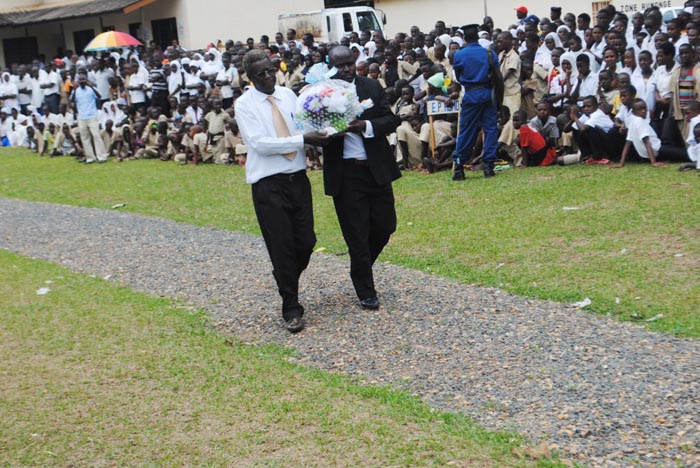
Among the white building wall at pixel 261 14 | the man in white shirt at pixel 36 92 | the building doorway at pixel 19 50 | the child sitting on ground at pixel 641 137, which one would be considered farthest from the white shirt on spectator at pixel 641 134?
the building doorway at pixel 19 50

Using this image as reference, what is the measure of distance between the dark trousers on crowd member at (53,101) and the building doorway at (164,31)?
199 inches

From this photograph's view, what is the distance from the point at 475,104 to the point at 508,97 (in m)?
1.53

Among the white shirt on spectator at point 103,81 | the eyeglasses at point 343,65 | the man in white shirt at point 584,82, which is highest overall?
the eyeglasses at point 343,65

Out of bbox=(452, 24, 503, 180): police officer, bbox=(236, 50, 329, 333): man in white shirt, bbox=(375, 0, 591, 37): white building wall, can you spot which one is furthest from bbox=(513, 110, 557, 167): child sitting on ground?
bbox=(375, 0, 591, 37): white building wall

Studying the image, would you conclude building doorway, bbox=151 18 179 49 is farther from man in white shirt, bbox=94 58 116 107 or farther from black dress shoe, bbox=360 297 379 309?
black dress shoe, bbox=360 297 379 309

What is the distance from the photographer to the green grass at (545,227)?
7168 mm

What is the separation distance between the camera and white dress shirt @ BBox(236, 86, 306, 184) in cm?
664

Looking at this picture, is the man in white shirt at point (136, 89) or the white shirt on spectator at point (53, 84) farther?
the white shirt on spectator at point (53, 84)

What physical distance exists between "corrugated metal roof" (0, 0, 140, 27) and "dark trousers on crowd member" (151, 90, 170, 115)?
8312 millimetres

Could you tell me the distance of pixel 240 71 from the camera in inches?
784

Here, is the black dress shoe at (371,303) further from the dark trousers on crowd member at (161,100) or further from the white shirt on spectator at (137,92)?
the white shirt on spectator at (137,92)

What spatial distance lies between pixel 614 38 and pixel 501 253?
20.1ft

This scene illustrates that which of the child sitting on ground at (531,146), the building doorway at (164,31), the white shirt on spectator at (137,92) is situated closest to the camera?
the child sitting on ground at (531,146)

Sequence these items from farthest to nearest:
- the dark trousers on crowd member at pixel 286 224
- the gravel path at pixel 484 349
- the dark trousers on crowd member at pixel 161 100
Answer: the dark trousers on crowd member at pixel 161 100 → the dark trousers on crowd member at pixel 286 224 → the gravel path at pixel 484 349
